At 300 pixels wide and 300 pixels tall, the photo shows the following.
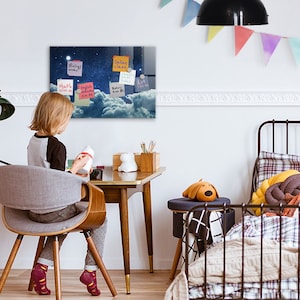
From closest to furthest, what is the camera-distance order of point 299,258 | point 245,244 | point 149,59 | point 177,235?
point 299,258, point 245,244, point 177,235, point 149,59

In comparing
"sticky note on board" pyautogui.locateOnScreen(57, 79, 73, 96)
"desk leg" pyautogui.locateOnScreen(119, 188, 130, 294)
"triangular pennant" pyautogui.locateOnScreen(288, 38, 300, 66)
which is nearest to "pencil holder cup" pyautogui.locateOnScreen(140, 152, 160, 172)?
"desk leg" pyautogui.locateOnScreen(119, 188, 130, 294)

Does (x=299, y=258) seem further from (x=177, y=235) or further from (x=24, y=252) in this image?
(x=24, y=252)

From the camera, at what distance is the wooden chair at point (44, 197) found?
3.68 m

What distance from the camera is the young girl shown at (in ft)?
12.7

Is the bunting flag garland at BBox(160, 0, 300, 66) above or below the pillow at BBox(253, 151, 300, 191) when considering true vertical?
above

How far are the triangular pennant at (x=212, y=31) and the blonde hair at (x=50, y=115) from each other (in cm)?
122

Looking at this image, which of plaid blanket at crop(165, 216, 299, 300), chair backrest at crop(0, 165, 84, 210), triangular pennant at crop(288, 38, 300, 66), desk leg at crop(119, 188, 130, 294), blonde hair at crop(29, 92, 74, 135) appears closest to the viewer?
plaid blanket at crop(165, 216, 299, 300)

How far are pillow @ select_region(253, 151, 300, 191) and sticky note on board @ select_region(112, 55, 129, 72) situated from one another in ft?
3.20

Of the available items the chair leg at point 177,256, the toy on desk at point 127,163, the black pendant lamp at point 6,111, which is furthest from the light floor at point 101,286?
the black pendant lamp at point 6,111

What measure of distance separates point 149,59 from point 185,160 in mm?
654

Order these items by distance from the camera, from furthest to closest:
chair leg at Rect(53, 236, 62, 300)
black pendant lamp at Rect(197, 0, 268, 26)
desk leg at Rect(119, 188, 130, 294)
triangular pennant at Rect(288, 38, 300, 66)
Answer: triangular pennant at Rect(288, 38, 300, 66), desk leg at Rect(119, 188, 130, 294), chair leg at Rect(53, 236, 62, 300), black pendant lamp at Rect(197, 0, 268, 26)

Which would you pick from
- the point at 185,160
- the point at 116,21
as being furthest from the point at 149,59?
the point at 185,160

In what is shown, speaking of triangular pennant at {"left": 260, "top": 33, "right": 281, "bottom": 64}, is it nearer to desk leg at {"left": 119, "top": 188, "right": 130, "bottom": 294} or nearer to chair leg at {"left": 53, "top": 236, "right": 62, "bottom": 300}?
desk leg at {"left": 119, "top": 188, "right": 130, "bottom": 294}

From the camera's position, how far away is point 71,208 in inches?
155
